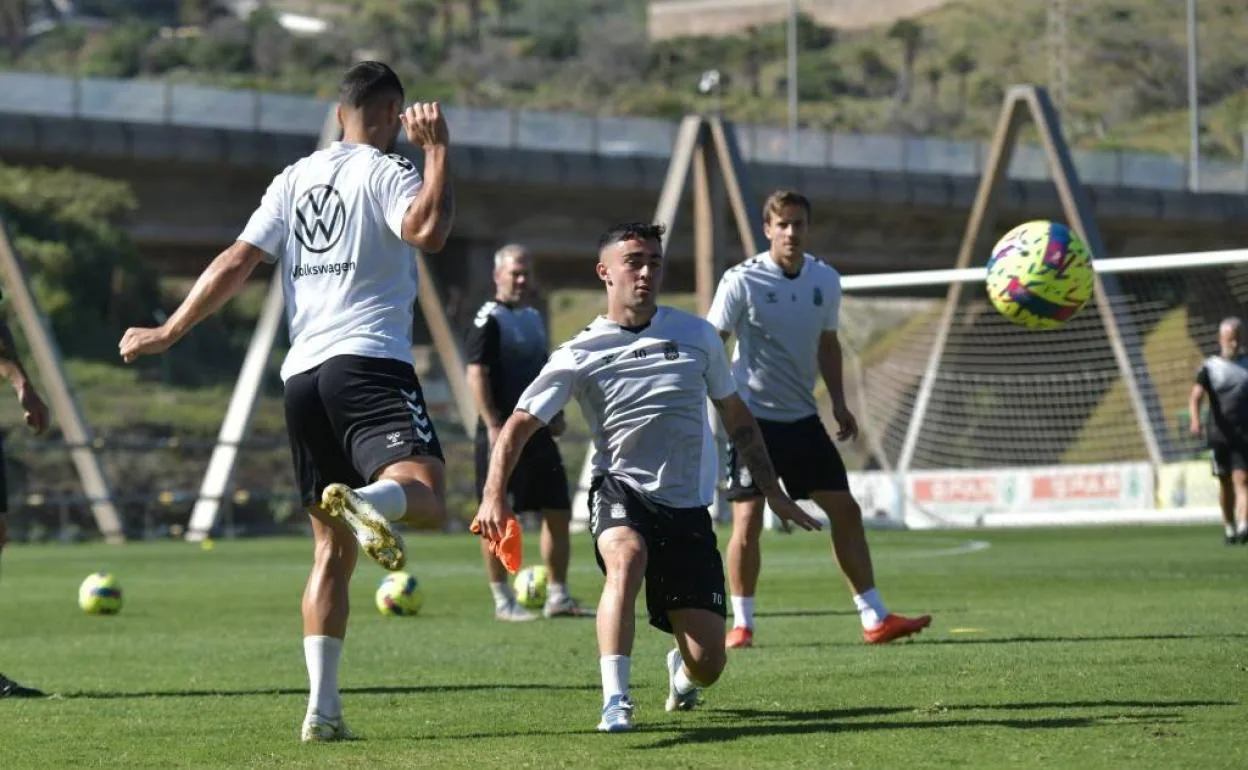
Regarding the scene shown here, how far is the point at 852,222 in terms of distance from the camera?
5197 centimetres

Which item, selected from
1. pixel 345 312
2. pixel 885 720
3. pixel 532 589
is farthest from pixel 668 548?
pixel 532 589

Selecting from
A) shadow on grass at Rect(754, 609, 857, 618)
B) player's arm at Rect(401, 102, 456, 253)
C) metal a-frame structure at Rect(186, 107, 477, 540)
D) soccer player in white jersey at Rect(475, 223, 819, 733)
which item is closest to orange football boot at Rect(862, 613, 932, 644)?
shadow on grass at Rect(754, 609, 857, 618)

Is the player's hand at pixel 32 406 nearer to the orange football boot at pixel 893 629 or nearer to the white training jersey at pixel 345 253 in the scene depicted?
the white training jersey at pixel 345 253

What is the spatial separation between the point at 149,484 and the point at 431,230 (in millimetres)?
37868

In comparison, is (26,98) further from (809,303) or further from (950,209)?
(809,303)

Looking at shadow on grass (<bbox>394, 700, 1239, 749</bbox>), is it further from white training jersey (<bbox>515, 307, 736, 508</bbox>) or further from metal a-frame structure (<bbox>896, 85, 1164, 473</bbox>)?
metal a-frame structure (<bbox>896, 85, 1164, 473</bbox>)

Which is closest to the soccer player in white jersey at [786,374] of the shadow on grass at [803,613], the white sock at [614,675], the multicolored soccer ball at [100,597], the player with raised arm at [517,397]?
the shadow on grass at [803,613]

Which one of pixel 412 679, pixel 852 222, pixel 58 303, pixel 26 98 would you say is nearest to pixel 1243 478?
pixel 412 679

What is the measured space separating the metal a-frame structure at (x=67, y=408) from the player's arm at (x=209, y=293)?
22.6 meters

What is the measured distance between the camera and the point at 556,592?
13.7 meters

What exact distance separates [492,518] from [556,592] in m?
6.35

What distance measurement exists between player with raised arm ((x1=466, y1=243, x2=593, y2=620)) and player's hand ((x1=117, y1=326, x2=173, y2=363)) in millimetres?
5700

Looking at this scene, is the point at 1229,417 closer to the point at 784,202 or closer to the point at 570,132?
the point at 784,202

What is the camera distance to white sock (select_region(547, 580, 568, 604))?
45.0 feet
